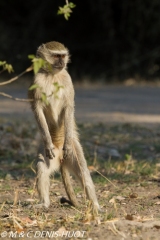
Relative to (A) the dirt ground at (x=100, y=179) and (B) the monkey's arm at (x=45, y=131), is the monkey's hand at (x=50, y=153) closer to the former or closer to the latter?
(B) the monkey's arm at (x=45, y=131)

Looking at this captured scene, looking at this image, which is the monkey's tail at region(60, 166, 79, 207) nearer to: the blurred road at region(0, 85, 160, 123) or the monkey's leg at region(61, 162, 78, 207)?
the monkey's leg at region(61, 162, 78, 207)

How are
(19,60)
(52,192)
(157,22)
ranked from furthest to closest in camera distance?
(19,60) → (157,22) → (52,192)

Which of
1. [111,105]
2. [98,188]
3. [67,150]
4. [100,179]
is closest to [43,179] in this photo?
[67,150]

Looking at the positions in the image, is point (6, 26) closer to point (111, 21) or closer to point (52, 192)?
point (111, 21)

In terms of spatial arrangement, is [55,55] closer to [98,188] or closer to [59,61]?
[59,61]

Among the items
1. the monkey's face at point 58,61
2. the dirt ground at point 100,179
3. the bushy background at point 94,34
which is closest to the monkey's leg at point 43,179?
the dirt ground at point 100,179

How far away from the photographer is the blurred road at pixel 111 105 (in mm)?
12502

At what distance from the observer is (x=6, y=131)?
31.0 ft

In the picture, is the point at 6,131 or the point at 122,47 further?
the point at 122,47

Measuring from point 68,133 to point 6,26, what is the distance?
17.4 meters

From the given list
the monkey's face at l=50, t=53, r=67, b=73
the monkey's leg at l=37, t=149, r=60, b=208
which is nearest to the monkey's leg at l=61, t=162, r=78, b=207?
the monkey's leg at l=37, t=149, r=60, b=208

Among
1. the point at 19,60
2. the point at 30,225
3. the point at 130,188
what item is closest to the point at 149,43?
the point at 19,60

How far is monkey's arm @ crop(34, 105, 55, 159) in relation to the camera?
6.00m

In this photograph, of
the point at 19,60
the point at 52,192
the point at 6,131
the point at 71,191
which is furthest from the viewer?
the point at 19,60
